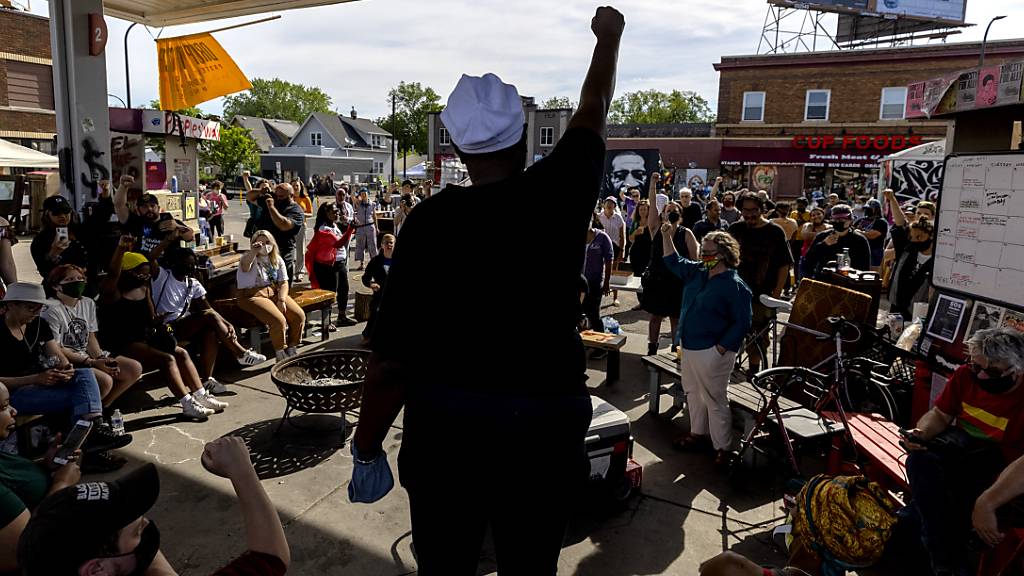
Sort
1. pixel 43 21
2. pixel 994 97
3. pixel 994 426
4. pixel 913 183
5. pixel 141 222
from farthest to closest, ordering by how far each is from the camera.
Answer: pixel 43 21 < pixel 913 183 < pixel 141 222 < pixel 994 97 < pixel 994 426

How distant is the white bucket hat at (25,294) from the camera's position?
14.6 feet

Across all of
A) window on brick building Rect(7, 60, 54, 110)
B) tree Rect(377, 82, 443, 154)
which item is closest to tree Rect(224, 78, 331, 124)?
tree Rect(377, 82, 443, 154)

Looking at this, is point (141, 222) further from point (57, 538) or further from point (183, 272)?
point (57, 538)

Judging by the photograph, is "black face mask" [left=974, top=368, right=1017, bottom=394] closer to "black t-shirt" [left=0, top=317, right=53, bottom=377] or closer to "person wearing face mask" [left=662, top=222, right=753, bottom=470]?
"person wearing face mask" [left=662, top=222, right=753, bottom=470]

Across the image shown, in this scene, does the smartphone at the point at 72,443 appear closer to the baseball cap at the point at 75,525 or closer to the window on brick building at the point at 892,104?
the baseball cap at the point at 75,525

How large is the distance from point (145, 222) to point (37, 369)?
279 cm

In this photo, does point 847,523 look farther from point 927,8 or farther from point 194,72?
point 927,8

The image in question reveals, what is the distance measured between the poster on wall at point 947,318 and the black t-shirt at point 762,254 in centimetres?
198

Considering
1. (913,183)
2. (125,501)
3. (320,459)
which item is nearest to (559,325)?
(125,501)

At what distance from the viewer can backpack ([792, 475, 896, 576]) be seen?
3088 mm

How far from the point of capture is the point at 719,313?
4.85 m

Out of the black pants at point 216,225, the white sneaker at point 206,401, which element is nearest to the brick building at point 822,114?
the black pants at point 216,225

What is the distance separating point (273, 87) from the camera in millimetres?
97500

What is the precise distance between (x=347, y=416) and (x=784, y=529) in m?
3.77
